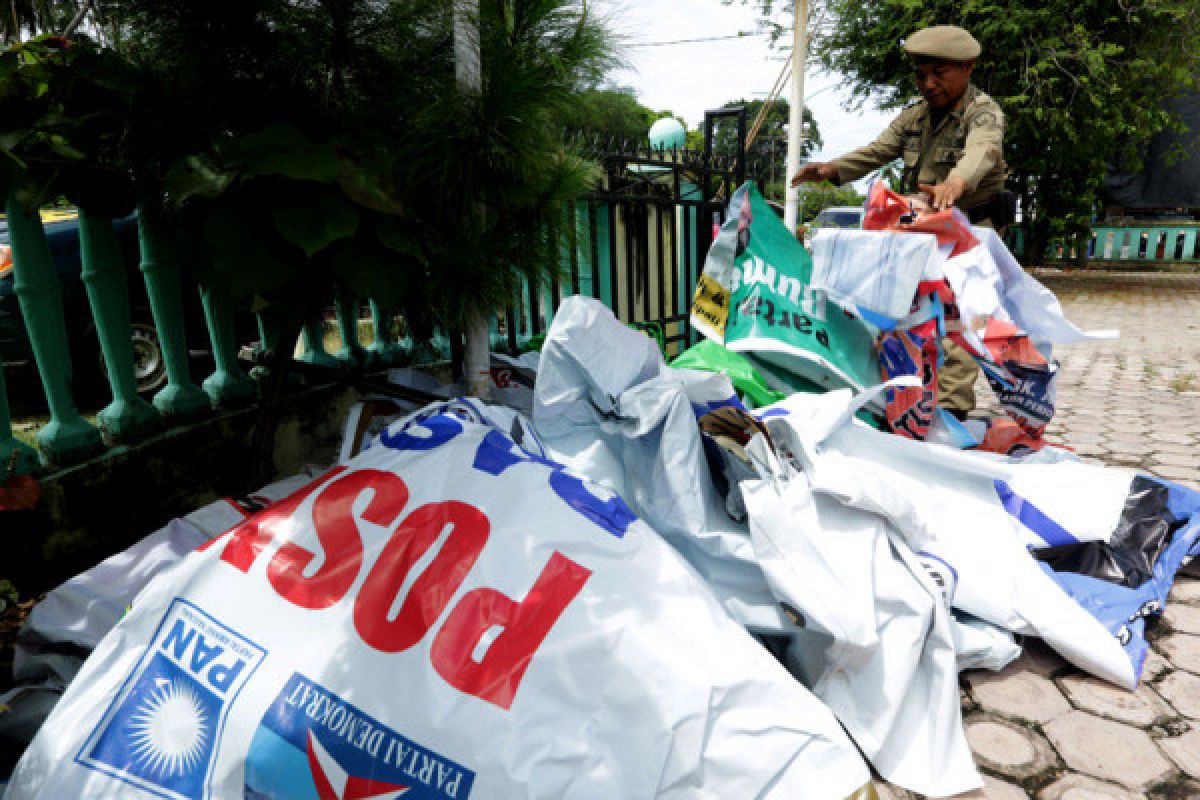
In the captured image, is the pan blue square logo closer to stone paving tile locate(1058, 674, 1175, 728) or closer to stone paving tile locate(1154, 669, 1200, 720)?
stone paving tile locate(1058, 674, 1175, 728)

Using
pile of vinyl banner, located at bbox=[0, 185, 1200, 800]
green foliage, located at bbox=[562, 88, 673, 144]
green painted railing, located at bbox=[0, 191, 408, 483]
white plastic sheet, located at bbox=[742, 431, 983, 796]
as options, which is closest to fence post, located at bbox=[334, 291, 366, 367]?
green painted railing, located at bbox=[0, 191, 408, 483]

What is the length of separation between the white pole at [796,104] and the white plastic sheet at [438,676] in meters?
2.36

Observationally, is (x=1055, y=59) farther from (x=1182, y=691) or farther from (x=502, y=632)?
(x=502, y=632)

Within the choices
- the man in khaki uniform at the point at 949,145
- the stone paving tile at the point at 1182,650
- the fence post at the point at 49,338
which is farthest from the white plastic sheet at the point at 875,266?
the fence post at the point at 49,338

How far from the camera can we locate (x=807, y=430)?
1538mm

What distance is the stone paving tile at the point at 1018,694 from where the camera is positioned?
4.60ft

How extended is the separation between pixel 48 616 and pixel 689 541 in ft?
4.06

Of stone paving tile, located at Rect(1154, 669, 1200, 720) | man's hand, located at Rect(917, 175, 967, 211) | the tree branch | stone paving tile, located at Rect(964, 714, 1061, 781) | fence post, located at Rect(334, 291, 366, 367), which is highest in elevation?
the tree branch

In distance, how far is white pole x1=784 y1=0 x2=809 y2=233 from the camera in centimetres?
318

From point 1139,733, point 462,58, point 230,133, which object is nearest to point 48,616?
point 230,133

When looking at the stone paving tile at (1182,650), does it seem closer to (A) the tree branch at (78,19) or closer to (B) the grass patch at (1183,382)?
(A) the tree branch at (78,19)

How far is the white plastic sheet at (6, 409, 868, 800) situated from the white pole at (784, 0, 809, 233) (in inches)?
92.8

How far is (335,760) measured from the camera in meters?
0.99

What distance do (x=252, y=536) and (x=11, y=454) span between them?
673 millimetres
